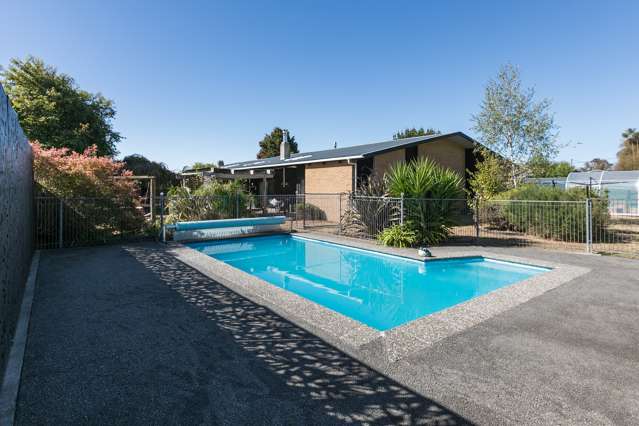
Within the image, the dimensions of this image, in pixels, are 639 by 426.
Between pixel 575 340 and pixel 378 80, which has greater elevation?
pixel 378 80

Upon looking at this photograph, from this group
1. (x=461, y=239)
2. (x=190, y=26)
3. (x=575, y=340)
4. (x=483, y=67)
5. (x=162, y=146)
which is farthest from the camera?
(x=162, y=146)

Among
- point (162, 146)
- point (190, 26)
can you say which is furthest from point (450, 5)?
point (162, 146)

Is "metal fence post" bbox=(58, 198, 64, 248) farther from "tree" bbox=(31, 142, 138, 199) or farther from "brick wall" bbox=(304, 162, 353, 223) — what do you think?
"brick wall" bbox=(304, 162, 353, 223)

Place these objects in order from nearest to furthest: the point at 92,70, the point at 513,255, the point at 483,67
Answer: the point at 513,255, the point at 92,70, the point at 483,67

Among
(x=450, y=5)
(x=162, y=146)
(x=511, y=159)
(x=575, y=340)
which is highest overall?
(x=450, y=5)

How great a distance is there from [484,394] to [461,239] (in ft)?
34.5

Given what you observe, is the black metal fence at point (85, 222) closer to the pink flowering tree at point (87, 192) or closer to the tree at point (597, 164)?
the pink flowering tree at point (87, 192)

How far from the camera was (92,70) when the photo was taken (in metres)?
17.1

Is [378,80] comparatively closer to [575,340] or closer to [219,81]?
[219,81]

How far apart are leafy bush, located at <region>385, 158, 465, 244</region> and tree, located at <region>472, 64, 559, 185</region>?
28.8 feet

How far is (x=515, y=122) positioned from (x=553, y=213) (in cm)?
772

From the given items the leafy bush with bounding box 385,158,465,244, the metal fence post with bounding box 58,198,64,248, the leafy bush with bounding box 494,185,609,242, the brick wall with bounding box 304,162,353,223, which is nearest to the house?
the brick wall with bounding box 304,162,353,223

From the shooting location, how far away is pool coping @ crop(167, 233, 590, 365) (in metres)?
3.67

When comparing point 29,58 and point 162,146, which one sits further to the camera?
point 162,146
